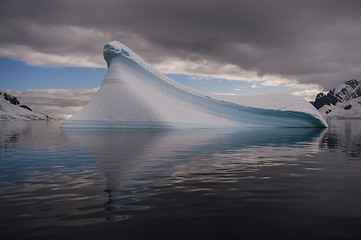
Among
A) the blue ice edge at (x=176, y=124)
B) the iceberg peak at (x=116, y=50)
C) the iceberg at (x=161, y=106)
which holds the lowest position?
the blue ice edge at (x=176, y=124)

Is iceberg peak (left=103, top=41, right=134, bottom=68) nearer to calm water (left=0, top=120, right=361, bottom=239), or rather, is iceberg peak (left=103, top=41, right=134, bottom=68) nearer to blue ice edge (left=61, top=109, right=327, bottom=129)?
blue ice edge (left=61, top=109, right=327, bottom=129)

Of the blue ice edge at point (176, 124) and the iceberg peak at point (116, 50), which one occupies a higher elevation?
the iceberg peak at point (116, 50)

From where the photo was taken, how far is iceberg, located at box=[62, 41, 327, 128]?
124 ft

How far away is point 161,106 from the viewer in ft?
128

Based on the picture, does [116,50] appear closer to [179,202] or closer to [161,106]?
[161,106]

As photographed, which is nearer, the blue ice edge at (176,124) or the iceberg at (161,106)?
the blue ice edge at (176,124)

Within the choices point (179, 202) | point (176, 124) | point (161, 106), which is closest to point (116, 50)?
point (161, 106)

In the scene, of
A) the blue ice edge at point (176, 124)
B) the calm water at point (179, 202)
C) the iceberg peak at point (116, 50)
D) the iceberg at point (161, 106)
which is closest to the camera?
the calm water at point (179, 202)

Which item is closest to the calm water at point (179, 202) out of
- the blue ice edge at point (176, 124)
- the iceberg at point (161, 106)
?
the blue ice edge at point (176, 124)

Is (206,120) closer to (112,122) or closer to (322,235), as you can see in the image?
(112,122)

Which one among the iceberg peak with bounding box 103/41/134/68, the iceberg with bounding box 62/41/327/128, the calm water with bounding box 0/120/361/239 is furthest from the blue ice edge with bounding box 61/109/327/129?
the calm water with bounding box 0/120/361/239

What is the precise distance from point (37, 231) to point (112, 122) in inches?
1384

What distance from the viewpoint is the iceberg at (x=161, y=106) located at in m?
37.8

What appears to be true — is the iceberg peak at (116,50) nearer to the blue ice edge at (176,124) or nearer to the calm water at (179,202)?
the blue ice edge at (176,124)
